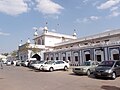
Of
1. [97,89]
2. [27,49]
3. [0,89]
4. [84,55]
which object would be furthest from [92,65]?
[27,49]

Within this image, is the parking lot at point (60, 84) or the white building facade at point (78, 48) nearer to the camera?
the parking lot at point (60, 84)

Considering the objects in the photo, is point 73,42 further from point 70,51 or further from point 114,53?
point 114,53

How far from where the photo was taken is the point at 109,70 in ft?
55.2

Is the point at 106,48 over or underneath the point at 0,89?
over

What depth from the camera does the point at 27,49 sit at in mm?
57375

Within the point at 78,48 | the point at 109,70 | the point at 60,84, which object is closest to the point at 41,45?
the point at 78,48

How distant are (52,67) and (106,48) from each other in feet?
34.4

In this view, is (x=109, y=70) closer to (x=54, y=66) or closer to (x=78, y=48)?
Result: (x=54, y=66)

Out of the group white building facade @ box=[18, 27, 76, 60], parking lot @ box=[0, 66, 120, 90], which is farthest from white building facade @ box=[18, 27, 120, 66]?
parking lot @ box=[0, 66, 120, 90]

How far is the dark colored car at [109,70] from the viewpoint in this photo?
16.8m

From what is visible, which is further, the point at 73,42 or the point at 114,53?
the point at 73,42

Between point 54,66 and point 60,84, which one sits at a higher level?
point 54,66

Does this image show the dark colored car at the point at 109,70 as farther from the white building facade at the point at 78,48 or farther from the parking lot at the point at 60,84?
the white building facade at the point at 78,48

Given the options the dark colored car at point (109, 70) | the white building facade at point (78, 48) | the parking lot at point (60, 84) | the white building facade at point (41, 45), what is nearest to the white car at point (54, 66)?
the white building facade at point (78, 48)
